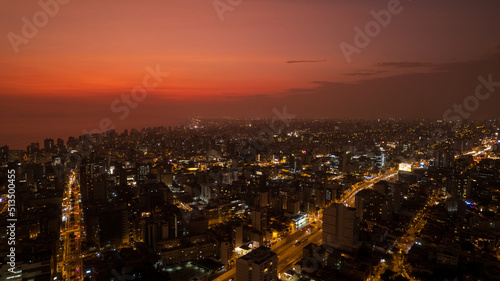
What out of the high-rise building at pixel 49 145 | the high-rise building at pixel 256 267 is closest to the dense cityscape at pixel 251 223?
the high-rise building at pixel 256 267

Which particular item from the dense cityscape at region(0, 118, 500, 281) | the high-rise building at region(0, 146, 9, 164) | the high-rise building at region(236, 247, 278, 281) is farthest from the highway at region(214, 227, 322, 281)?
the high-rise building at region(0, 146, 9, 164)

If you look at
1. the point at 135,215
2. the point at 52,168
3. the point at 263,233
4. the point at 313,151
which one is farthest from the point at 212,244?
the point at 313,151

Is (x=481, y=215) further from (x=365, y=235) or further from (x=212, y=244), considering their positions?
(x=212, y=244)

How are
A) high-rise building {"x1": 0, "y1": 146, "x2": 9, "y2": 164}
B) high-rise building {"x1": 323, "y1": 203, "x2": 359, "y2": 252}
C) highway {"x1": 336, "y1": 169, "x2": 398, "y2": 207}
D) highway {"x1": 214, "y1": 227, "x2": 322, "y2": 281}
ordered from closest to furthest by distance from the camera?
highway {"x1": 214, "y1": 227, "x2": 322, "y2": 281} → high-rise building {"x1": 323, "y1": 203, "x2": 359, "y2": 252} → highway {"x1": 336, "y1": 169, "x2": 398, "y2": 207} → high-rise building {"x1": 0, "y1": 146, "x2": 9, "y2": 164}

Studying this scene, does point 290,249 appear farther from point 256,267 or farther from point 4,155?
point 4,155

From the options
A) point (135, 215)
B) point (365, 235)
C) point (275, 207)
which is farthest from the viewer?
point (275, 207)

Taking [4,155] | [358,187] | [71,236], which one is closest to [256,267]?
Result: [71,236]

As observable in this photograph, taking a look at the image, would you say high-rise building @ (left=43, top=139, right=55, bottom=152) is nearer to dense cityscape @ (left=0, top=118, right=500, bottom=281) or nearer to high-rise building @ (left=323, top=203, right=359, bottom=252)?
dense cityscape @ (left=0, top=118, right=500, bottom=281)
